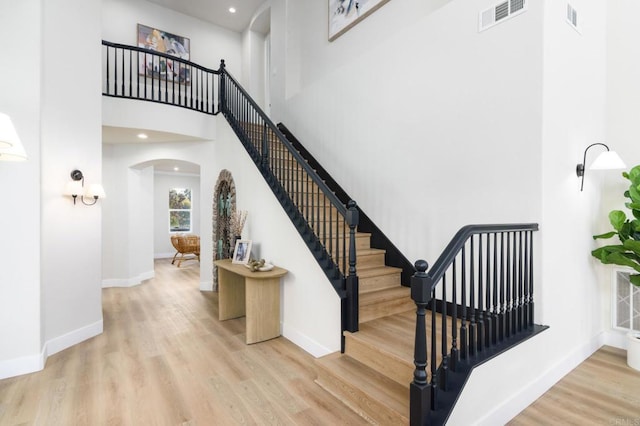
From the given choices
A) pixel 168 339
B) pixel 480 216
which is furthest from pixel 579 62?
pixel 168 339

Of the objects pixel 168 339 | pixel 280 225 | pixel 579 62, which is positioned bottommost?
pixel 168 339

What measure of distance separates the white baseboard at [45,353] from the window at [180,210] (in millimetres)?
7627

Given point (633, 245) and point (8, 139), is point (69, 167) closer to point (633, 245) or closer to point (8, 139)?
point (8, 139)

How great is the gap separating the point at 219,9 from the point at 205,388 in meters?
→ 7.74

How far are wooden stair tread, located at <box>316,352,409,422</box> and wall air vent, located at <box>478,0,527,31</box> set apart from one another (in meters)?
3.09

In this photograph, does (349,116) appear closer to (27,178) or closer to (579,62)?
(579,62)

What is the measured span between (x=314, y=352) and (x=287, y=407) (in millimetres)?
869

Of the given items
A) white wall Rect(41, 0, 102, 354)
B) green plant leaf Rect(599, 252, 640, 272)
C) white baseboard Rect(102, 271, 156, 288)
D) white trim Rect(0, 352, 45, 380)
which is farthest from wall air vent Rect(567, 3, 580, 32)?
white baseboard Rect(102, 271, 156, 288)

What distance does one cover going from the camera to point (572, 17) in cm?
279

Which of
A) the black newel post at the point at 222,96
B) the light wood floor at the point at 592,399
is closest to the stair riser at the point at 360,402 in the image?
the light wood floor at the point at 592,399

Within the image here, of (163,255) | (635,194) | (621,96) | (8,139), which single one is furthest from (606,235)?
(163,255)

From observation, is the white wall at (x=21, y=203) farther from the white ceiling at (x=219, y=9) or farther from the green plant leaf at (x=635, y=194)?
the green plant leaf at (x=635, y=194)

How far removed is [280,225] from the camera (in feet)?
12.8

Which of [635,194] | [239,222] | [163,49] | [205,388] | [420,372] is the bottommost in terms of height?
[205,388]
